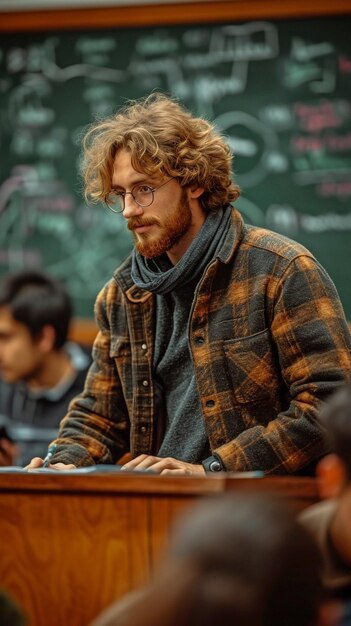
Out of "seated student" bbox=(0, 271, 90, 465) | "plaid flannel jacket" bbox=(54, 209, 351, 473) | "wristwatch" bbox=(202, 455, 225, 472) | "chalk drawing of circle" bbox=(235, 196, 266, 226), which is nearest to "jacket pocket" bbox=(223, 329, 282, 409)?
"plaid flannel jacket" bbox=(54, 209, 351, 473)

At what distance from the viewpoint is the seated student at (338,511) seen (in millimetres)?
1444

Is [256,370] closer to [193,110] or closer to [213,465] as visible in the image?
[213,465]

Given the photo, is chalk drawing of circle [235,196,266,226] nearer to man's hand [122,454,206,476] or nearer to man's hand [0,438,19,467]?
man's hand [0,438,19,467]

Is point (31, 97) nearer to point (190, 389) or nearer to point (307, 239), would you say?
point (307, 239)

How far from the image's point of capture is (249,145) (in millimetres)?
4637

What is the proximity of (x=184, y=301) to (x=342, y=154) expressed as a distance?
6.69ft

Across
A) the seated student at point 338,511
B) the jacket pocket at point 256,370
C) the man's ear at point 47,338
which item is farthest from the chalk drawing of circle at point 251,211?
the seated student at point 338,511

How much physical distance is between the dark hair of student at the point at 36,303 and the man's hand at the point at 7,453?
0.61 m

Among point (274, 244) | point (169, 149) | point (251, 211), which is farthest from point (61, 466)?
point (251, 211)

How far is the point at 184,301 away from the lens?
275cm

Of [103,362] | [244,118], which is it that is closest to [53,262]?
[244,118]

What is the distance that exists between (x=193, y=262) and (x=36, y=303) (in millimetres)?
1579

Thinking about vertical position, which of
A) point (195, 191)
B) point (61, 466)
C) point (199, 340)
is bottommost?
point (61, 466)

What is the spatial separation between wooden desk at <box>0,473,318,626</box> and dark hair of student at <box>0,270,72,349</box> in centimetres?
203
